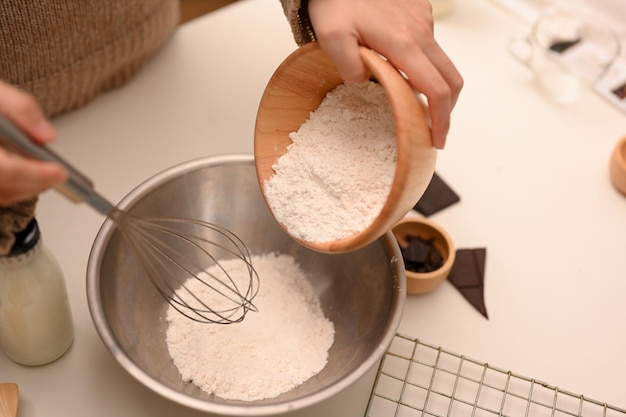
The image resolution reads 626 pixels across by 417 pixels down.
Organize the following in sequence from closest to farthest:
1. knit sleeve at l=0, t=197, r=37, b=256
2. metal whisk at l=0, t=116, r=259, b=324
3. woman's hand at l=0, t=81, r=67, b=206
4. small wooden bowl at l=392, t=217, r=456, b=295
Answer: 1. woman's hand at l=0, t=81, r=67, b=206
2. knit sleeve at l=0, t=197, r=37, b=256
3. metal whisk at l=0, t=116, r=259, b=324
4. small wooden bowl at l=392, t=217, r=456, b=295

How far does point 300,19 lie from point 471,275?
0.40 meters

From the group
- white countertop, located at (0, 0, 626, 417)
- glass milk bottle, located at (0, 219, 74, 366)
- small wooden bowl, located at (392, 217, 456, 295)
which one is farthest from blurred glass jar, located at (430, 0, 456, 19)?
glass milk bottle, located at (0, 219, 74, 366)

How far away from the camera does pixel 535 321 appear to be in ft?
2.81

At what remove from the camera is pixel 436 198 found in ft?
3.17

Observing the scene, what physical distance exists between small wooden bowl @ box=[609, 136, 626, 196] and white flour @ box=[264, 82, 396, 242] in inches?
18.6

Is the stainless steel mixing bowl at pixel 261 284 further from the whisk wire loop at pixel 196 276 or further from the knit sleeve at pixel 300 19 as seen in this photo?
the knit sleeve at pixel 300 19

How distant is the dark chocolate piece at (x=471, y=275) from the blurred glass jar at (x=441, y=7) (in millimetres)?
531

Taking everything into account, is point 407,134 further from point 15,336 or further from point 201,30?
point 201,30

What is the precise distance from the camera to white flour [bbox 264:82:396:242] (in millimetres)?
683

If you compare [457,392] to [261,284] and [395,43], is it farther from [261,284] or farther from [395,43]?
[395,43]

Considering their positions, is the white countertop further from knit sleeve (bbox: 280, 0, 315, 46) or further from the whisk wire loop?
knit sleeve (bbox: 280, 0, 315, 46)

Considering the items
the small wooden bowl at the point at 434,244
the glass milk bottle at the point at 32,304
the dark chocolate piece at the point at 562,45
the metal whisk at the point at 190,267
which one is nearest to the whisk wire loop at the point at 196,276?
the metal whisk at the point at 190,267

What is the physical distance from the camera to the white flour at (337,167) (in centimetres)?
Result: 68

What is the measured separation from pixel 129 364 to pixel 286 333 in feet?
0.70
